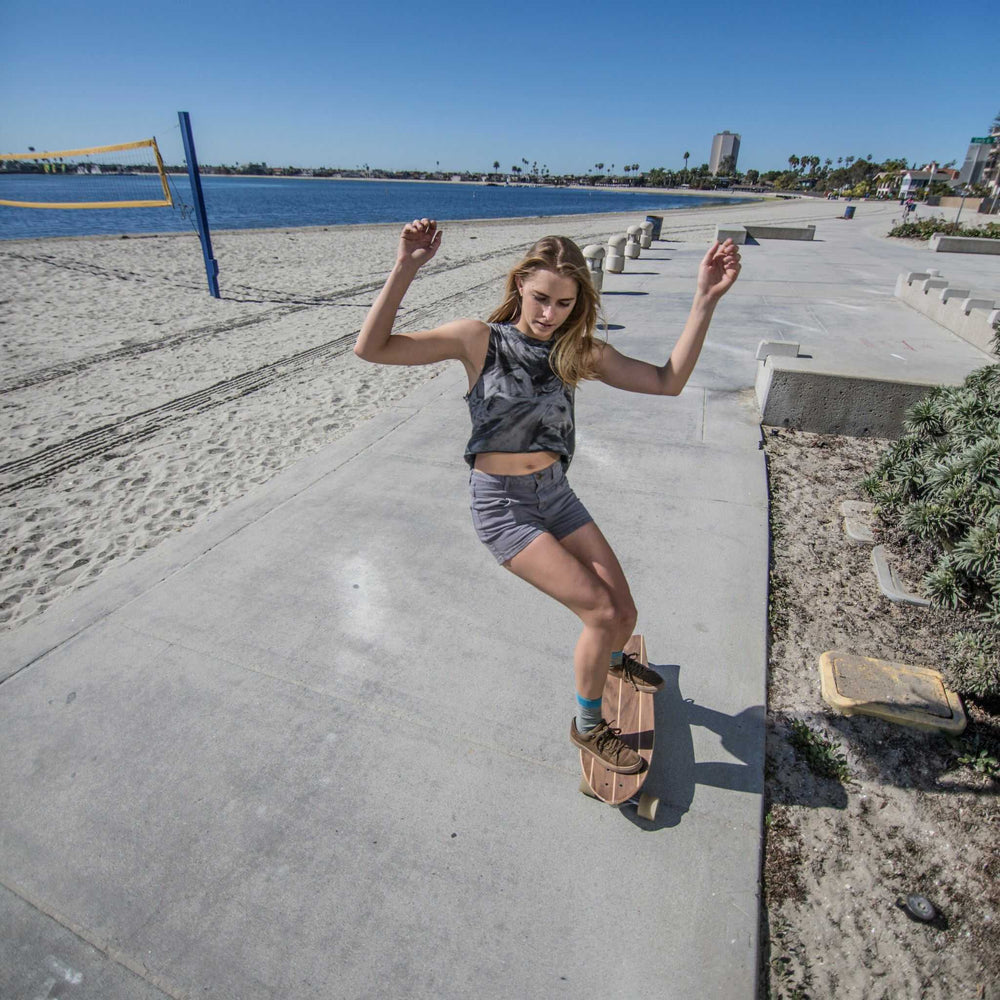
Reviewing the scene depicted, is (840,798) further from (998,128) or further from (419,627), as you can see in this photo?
(998,128)

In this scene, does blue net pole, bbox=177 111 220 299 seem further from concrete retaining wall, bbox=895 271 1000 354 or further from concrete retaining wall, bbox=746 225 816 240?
concrete retaining wall, bbox=746 225 816 240

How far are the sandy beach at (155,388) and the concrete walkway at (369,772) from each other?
73cm

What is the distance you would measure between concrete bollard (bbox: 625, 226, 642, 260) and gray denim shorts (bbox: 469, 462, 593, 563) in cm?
1594

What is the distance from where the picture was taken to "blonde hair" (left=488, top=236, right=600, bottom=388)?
2.15 meters

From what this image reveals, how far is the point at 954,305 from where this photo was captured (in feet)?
27.7

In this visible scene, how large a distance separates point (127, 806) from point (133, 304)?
11.8 m

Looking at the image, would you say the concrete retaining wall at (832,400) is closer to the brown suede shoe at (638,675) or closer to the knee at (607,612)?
the brown suede shoe at (638,675)

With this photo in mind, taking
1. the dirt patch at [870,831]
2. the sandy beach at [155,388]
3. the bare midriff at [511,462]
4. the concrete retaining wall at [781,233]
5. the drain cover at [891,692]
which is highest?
→ the bare midriff at [511,462]

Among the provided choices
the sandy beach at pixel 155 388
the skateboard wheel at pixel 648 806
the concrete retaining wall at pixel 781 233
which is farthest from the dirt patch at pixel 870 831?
the concrete retaining wall at pixel 781 233

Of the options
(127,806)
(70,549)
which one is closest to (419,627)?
(127,806)

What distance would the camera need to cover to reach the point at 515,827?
225 centimetres

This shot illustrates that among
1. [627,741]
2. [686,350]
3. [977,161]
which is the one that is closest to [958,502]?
[686,350]

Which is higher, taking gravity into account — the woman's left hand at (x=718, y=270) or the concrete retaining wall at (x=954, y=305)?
the woman's left hand at (x=718, y=270)

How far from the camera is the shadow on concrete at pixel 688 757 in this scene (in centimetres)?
236
